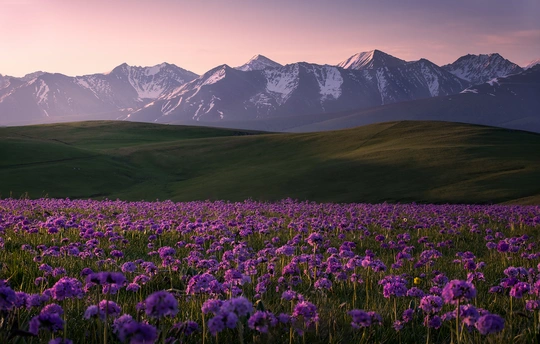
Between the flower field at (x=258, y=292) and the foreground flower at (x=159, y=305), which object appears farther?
the flower field at (x=258, y=292)

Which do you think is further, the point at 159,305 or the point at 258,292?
the point at 258,292

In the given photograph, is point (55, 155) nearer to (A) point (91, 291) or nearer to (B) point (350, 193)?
(B) point (350, 193)

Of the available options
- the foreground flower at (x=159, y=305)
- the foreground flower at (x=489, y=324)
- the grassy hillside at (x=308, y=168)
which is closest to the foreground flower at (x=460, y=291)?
the foreground flower at (x=489, y=324)

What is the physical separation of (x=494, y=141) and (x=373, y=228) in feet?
184

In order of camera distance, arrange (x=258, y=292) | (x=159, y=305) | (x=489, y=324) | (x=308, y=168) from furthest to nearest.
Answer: (x=308, y=168)
(x=258, y=292)
(x=489, y=324)
(x=159, y=305)

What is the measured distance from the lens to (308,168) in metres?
54.8

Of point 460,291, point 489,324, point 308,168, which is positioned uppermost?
point 460,291

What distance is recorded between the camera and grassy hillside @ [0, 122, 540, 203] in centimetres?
4175

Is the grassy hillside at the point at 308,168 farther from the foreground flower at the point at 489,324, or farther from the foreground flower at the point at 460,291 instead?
the foreground flower at the point at 460,291

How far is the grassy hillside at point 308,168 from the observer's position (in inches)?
1644

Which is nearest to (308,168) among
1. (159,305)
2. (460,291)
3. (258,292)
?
(258,292)

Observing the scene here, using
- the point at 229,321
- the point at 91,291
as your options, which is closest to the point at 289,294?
the point at 229,321

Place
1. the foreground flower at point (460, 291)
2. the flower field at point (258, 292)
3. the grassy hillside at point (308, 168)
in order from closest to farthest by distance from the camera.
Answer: the foreground flower at point (460, 291) → the flower field at point (258, 292) → the grassy hillside at point (308, 168)

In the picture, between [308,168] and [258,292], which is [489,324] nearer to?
[258,292]
